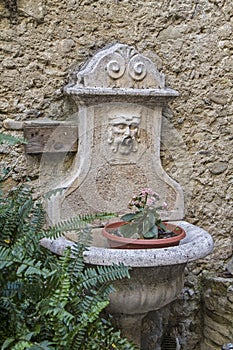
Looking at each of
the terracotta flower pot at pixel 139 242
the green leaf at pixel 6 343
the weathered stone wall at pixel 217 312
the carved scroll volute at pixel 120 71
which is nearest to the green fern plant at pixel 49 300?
the green leaf at pixel 6 343

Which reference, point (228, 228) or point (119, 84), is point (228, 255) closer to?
point (228, 228)

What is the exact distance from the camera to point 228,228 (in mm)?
2877

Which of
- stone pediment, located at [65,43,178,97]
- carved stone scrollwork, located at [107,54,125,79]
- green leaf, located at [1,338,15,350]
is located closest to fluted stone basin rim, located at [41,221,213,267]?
green leaf, located at [1,338,15,350]

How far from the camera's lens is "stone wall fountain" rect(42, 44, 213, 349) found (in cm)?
238

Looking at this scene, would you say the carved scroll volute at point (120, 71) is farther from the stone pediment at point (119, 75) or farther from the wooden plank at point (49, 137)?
the wooden plank at point (49, 137)

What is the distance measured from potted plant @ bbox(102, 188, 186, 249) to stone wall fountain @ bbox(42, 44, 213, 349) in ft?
0.29

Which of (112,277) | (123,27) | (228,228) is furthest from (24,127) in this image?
(228,228)

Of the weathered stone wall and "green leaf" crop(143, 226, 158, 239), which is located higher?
"green leaf" crop(143, 226, 158, 239)

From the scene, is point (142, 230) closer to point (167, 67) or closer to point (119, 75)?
point (119, 75)

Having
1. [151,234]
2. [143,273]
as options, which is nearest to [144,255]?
[143,273]

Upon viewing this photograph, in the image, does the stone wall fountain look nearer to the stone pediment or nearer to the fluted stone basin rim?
the stone pediment

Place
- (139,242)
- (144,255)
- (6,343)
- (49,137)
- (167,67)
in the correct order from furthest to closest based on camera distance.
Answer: (167,67)
(49,137)
(139,242)
(144,255)
(6,343)

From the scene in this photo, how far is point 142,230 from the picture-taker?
2.25m

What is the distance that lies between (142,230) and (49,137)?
66 centimetres
